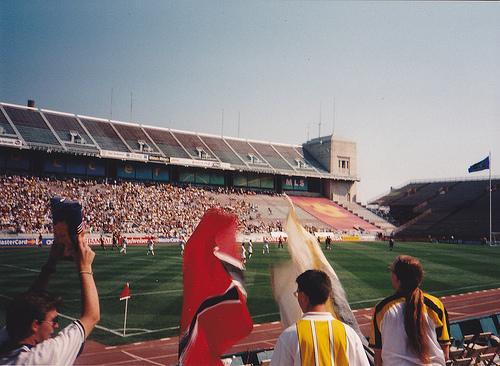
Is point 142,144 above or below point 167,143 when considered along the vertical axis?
below

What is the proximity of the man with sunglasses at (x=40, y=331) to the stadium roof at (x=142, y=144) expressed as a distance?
46259mm

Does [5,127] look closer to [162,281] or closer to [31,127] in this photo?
[31,127]

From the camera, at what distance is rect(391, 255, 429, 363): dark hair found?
3.77m

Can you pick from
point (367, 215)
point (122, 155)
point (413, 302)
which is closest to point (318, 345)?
point (413, 302)

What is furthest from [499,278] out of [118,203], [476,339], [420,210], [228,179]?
[420,210]

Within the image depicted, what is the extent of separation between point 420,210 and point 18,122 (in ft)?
172

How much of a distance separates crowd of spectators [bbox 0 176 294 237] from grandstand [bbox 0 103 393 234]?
0.45ft

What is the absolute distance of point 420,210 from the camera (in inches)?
2682

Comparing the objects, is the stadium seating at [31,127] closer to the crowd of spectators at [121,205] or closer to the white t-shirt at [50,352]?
the crowd of spectators at [121,205]

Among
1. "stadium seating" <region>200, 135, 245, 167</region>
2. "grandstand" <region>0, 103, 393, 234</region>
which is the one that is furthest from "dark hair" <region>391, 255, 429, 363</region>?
"stadium seating" <region>200, 135, 245, 167</region>

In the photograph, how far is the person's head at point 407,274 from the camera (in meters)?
3.90

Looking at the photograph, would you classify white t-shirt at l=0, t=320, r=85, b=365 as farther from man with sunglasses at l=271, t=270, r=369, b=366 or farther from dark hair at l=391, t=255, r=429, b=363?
dark hair at l=391, t=255, r=429, b=363

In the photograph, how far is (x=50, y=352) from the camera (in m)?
2.46

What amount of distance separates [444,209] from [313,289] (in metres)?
66.3
